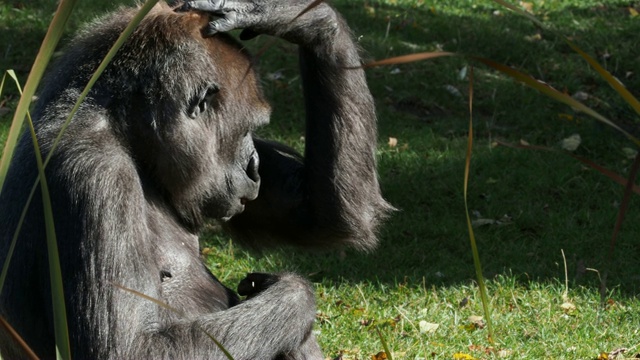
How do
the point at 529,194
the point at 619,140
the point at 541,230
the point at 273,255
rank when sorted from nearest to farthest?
the point at 273,255
the point at 541,230
the point at 529,194
the point at 619,140

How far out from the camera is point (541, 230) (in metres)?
6.45

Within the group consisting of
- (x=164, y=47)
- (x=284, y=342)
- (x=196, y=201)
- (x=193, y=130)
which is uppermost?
(x=164, y=47)

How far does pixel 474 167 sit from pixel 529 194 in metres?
0.49

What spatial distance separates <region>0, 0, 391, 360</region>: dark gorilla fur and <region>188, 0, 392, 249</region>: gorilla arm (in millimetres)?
40

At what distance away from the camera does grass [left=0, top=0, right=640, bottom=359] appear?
4953 millimetres

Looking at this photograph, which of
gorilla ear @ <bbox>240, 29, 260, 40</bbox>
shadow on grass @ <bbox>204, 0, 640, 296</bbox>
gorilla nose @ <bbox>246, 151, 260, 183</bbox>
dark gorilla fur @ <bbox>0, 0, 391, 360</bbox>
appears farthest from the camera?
shadow on grass @ <bbox>204, 0, 640, 296</bbox>

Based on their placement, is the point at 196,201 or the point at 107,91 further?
the point at 196,201

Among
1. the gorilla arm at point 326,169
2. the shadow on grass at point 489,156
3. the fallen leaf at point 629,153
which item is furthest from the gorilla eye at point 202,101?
the fallen leaf at point 629,153

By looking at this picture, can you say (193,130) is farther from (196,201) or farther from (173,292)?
(173,292)

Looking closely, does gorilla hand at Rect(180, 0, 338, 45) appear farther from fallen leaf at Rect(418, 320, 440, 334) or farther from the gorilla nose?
fallen leaf at Rect(418, 320, 440, 334)

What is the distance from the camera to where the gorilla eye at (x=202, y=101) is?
319 cm

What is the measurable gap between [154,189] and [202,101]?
1.13 feet

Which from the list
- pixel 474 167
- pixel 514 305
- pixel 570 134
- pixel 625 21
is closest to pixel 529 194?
pixel 474 167

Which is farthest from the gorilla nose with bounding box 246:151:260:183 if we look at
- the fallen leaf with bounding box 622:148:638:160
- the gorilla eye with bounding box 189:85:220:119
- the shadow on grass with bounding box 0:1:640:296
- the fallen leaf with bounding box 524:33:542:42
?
the fallen leaf with bounding box 524:33:542:42
